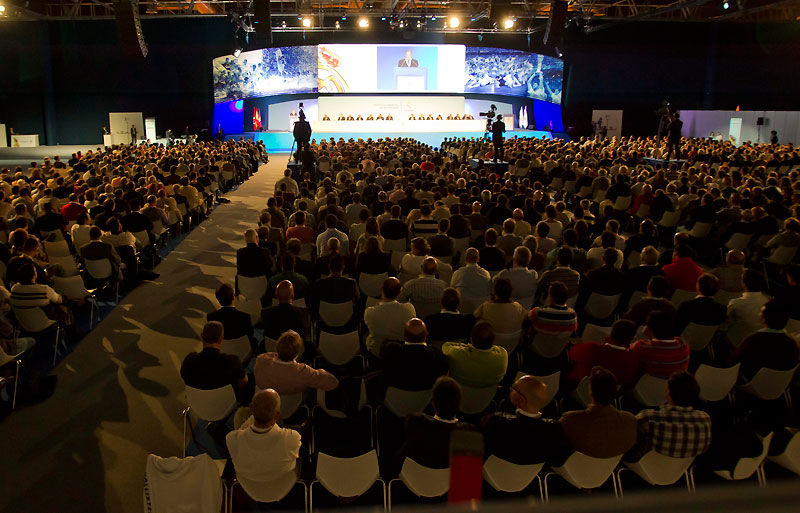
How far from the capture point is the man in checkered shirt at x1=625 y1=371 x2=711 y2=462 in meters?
3.47

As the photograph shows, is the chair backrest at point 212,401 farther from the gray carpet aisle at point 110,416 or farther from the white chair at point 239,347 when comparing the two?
the white chair at point 239,347

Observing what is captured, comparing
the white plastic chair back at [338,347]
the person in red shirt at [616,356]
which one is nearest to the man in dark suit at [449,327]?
the white plastic chair back at [338,347]

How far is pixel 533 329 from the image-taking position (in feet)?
16.5

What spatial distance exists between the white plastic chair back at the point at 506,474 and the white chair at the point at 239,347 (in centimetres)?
235

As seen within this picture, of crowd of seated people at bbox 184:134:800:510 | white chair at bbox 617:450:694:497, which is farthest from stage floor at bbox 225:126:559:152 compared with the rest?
white chair at bbox 617:450:694:497

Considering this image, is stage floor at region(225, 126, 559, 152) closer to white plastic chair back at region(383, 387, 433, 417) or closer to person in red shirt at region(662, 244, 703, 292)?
person in red shirt at region(662, 244, 703, 292)

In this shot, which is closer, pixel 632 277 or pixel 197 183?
pixel 632 277

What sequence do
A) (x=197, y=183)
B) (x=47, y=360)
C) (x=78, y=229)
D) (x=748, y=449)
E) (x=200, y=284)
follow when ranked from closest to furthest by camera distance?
(x=748, y=449), (x=47, y=360), (x=78, y=229), (x=200, y=284), (x=197, y=183)

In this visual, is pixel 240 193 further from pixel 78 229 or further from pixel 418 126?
pixel 418 126

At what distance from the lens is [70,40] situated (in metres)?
29.4

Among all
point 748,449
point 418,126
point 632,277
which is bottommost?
point 748,449

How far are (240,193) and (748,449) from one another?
1576 centimetres

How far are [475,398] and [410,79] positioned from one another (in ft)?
90.8

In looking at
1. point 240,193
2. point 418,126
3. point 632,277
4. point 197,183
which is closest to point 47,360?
point 632,277
